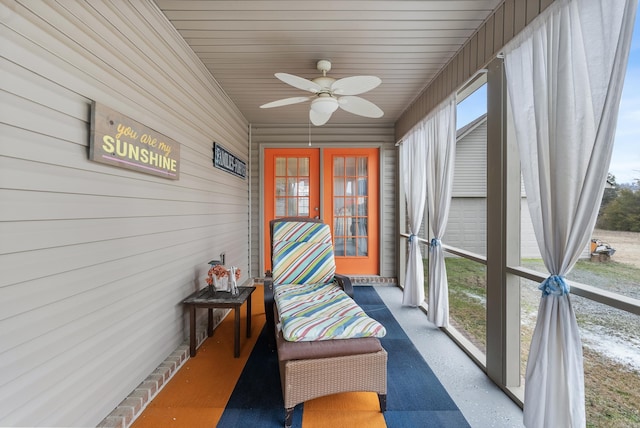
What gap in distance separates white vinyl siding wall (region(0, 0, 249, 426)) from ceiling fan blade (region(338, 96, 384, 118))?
1438 millimetres

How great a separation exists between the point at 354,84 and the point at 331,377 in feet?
7.04

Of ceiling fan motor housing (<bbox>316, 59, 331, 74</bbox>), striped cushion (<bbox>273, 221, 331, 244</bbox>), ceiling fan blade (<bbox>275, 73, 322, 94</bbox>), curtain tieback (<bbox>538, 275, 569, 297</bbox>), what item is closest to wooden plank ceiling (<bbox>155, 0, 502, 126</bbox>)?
ceiling fan motor housing (<bbox>316, 59, 331, 74</bbox>)

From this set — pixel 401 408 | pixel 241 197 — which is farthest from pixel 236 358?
pixel 241 197

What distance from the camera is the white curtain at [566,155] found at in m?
1.26

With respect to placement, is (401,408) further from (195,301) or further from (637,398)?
(195,301)

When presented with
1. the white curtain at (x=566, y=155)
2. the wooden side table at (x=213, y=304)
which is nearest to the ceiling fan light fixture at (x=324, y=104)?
the white curtain at (x=566, y=155)

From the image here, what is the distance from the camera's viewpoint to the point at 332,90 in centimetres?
242

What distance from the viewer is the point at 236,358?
7.82 feet

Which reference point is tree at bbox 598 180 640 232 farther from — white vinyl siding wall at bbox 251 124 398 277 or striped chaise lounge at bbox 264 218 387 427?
white vinyl siding wall at bbox 251 124 398 277

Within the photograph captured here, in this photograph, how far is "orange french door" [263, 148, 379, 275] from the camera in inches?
189

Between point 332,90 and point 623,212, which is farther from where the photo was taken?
point 332,90

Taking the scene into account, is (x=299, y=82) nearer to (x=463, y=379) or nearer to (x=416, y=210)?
(x=416, y=210)

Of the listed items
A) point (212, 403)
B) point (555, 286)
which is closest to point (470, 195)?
point (555, 286)

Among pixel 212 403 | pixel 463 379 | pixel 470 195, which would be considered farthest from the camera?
pixel 470 195
